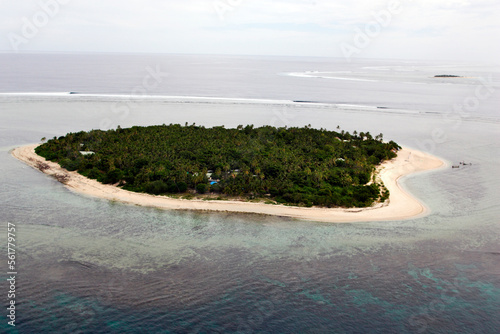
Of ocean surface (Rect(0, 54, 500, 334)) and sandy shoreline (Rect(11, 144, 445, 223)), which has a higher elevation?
sandy shoreline (Rect(11, 144, 445, 223))

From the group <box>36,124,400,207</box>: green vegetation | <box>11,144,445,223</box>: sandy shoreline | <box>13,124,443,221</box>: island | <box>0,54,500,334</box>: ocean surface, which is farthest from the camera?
<box>36,124,400,207</box>: green vegetation

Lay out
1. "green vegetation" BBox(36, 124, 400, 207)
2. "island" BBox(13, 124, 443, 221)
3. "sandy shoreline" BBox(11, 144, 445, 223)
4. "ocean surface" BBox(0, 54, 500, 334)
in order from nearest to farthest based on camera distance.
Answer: "ocean surface" BBox(0, 54, 500, 334)
"sandy shoreline" BBox(11, 144, 445, 223)
"island" BBox(13, 124, 443, 221)
"green vegetation" BBox(36, 124, 400, 207)

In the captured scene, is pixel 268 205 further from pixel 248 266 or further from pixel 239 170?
pixel 248 266

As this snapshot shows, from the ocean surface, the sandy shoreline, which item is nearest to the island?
the sandy shoreline

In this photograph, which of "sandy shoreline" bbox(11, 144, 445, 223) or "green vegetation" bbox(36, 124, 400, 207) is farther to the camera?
"green vegetation" bbox(36, 124, 400, 207)

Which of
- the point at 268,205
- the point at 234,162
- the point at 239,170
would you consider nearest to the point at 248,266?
the point at 268,205

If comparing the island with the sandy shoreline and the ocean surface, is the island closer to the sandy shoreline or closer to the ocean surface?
the sandy shoreline

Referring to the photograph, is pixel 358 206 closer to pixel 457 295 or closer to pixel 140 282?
pixel 457 295

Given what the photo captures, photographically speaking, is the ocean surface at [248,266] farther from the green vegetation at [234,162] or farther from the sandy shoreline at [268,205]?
the green vegetation at [234,162]
